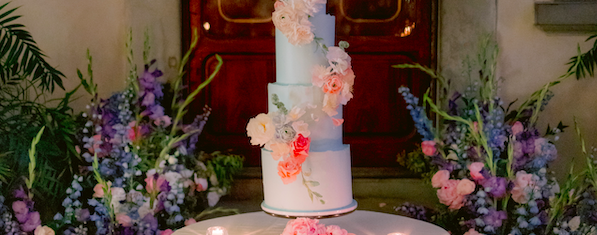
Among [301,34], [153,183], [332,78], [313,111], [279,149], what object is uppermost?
[301,34]

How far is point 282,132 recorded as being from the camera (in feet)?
5.60

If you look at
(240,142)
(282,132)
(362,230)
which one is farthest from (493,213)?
(240,142)

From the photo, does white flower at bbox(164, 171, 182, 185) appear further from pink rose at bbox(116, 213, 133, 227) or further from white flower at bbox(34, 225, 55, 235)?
white flower at bbox(34, 225, 55, 235)

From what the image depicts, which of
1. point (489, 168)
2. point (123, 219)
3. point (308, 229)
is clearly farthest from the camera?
point (489, 168)

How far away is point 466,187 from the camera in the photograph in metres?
2.22

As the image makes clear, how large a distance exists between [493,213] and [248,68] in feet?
4.99

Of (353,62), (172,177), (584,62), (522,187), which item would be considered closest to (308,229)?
(172,177)

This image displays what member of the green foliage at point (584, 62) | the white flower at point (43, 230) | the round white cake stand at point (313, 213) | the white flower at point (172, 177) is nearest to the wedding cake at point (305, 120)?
the round white cake stand at point (313, 213)

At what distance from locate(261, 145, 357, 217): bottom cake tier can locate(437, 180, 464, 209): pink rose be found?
685 mm

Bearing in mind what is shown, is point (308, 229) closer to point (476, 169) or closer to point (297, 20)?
point (297, 20)

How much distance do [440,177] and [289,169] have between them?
3.13ft

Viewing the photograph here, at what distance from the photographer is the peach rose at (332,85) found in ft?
5.63

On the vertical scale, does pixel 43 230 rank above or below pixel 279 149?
below

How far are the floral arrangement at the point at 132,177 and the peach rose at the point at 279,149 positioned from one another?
28.3 inches
